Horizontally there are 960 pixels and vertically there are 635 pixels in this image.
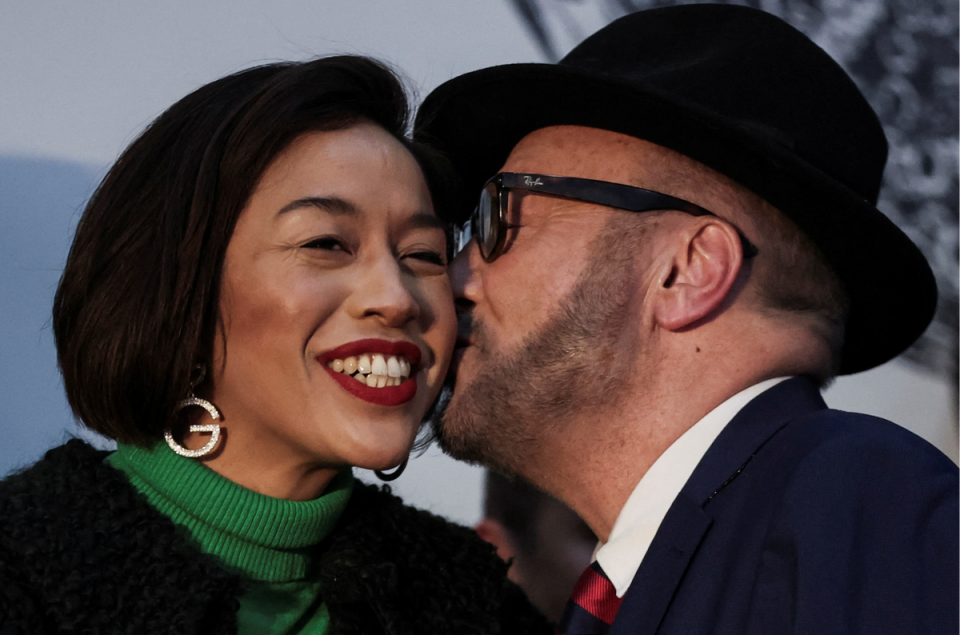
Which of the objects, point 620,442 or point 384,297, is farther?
point 620,442

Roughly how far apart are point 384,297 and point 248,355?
0.31 m

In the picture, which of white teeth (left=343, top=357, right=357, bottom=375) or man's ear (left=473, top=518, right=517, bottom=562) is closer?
white teeth (left=343, top=357, right=357, bottom=375)

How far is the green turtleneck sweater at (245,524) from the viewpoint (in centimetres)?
201

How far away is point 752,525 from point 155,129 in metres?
1.54

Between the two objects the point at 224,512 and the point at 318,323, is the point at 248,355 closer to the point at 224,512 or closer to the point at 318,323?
the point at 318,323

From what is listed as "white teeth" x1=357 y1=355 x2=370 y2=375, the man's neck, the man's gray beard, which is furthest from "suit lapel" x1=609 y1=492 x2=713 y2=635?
"white teeth" x1=357 y1=355 x2=370 y2=375

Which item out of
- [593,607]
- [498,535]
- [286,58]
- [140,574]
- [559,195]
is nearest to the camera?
[140,574]

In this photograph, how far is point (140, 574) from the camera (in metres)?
1.85

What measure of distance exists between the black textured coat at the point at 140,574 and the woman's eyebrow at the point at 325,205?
67 centimetres

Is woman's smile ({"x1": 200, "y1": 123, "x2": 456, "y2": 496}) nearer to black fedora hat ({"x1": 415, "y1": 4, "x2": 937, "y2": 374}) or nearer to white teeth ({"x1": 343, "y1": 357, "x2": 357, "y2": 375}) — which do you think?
white teeth ({"x1": 343, "y1": 357, "x2": 357, "y2": 375})

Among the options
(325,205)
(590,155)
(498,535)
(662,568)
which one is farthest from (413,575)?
(498,535)

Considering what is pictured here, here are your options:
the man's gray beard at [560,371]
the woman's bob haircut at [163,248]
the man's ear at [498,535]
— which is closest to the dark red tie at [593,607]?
the man's gray beard at [560,371]

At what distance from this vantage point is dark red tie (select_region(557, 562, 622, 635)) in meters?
2.16

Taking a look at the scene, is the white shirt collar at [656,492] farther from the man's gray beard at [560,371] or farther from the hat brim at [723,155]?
the hat brim at [723,155]
